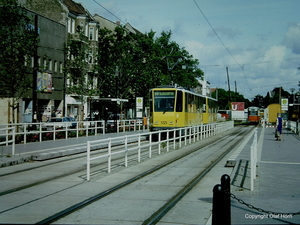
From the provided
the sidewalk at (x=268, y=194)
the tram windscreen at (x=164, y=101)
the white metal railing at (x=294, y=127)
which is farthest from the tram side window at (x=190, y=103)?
the sidewalk at (x=268, y=194)

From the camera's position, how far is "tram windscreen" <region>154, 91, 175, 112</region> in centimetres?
3231

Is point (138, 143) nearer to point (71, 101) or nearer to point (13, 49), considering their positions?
point (13, 49)

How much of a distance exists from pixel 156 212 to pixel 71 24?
54.1 metres

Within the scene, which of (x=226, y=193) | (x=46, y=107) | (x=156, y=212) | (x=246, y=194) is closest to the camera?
(x=226, y=193)

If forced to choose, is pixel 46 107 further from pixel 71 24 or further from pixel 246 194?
pixel 246 194

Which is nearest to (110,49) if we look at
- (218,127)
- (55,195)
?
(218,127)

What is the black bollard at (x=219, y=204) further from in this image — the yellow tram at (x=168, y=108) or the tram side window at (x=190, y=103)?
the tram side window at (x=190, y=103)

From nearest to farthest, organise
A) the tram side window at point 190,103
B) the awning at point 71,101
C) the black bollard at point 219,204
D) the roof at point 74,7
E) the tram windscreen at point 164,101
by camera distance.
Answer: the black bollard at point 219,204, the tram windscreen at point 164,101, the tram side window at point 190,103, the awning at point 71,101, the roof at point 74,7

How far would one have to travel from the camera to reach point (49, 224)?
7.12 metres

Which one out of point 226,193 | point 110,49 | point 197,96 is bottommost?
point 226,193

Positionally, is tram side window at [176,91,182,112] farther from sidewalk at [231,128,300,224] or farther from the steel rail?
the steel rail

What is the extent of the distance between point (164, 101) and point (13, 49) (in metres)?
10.8

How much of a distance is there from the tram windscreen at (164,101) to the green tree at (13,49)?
9304mm

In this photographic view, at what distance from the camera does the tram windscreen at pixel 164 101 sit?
32.3 metres
